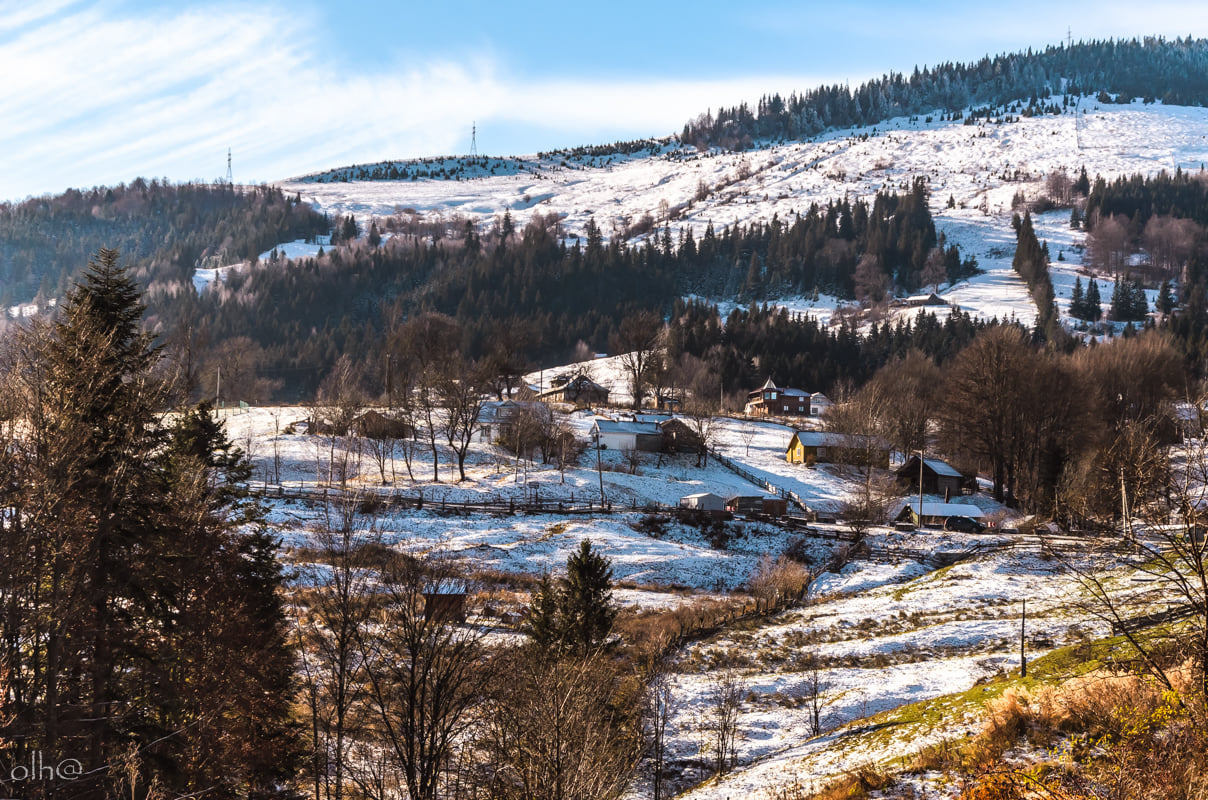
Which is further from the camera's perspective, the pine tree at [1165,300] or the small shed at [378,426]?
the pine tree at [1165,300]

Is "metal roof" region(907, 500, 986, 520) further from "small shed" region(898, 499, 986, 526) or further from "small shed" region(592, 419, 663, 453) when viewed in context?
"small shed" region(592, 419, 663, 453)

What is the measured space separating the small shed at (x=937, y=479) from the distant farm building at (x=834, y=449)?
3321 millimetres

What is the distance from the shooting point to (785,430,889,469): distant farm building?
75250mm

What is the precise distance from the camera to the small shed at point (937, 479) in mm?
69875

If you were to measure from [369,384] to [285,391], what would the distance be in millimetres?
15367

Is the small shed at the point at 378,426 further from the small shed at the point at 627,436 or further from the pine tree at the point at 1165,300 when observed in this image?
the pine tree at the point at 1165,300

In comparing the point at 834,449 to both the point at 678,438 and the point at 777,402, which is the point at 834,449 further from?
the point at 777,402

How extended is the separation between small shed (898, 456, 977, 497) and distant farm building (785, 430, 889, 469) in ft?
10.9

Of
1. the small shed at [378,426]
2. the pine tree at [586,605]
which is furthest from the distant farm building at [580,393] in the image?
the pine tree at [586,605]

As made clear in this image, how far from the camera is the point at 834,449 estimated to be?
79.4 metres

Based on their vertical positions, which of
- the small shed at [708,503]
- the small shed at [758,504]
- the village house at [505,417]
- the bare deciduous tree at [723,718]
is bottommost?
the small shed at [758,504]

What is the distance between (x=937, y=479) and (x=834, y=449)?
36.4ft

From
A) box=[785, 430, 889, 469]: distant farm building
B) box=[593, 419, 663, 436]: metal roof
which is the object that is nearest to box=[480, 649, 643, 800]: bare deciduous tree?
box=[593, 419, 663, 436]: metal roof

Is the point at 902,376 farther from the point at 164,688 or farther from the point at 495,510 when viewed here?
the point at 164,688
